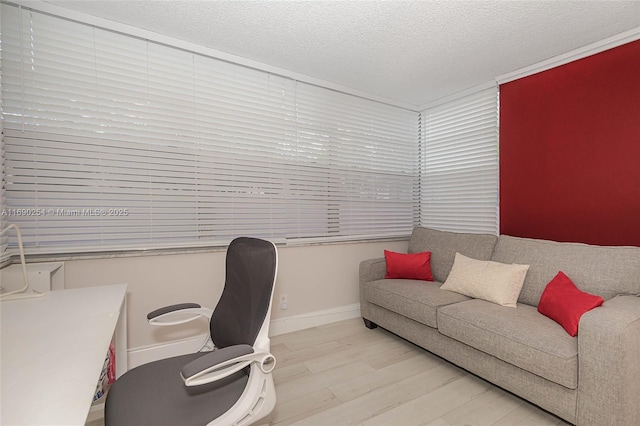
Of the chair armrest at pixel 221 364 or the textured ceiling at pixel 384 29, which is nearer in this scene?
the chair armrest at pixel 221 364

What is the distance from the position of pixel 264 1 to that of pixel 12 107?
177 cm

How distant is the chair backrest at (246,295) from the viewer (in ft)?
4.22

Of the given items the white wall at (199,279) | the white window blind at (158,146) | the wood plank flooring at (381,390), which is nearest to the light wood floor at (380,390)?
the wood plank flooring at (381,390)

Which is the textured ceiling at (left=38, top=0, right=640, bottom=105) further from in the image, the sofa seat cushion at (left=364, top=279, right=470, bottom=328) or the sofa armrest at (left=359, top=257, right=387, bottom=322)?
the sofa seat cushion at (left=364, top=279, right=470, bottom=328)

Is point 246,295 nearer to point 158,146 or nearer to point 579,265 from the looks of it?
point 158,146

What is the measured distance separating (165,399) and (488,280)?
7.54ft

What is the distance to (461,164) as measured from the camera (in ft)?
11.7

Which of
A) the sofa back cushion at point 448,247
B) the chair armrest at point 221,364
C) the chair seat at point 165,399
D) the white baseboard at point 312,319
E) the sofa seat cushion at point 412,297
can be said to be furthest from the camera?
the white baseboard at point 312,319

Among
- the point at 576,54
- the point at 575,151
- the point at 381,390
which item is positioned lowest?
the point at 381,390

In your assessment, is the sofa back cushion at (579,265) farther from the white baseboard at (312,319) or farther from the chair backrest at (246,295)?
the chair backrest at (246,295)

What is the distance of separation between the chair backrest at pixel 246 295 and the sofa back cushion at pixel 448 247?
87.5 inches

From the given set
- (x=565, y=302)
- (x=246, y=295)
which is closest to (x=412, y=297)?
(x=565, y=302)

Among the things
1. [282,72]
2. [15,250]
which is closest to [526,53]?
[282,72]

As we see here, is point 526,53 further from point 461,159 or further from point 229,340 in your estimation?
point 229,340
